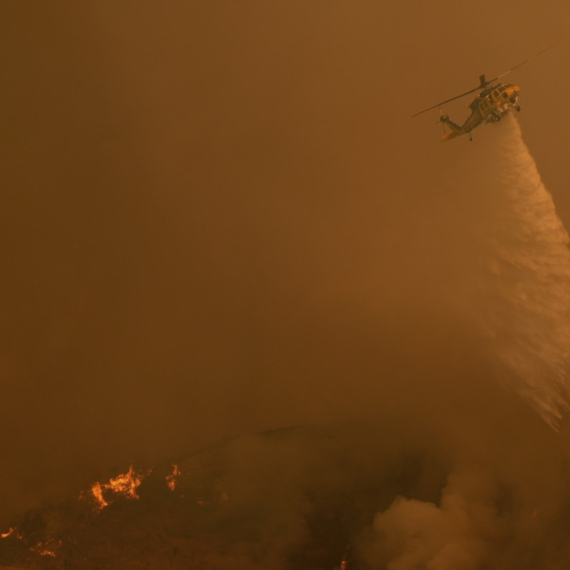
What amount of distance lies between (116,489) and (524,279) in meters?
9.71

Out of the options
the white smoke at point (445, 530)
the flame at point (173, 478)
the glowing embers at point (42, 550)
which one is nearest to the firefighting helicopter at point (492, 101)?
the white smoke at point (445, 530)

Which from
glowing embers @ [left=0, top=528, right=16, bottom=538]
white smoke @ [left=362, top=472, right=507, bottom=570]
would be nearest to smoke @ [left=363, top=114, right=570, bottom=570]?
white smoke @ [left=362, top=472, right=507, bottom=570]

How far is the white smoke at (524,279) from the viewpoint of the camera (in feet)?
29.0

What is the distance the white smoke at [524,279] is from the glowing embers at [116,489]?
8.38 m

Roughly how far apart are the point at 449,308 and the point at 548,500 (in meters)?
4.22

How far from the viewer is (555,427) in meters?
9.48

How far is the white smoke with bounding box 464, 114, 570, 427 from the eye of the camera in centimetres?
885

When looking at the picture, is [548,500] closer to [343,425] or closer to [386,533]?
[386,533]

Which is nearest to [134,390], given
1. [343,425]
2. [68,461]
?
[68,461]

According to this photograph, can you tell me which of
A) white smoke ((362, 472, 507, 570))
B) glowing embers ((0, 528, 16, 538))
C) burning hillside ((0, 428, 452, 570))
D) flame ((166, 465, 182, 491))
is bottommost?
white smoke ((362, 472, 507, 570))

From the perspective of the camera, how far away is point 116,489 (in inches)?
401

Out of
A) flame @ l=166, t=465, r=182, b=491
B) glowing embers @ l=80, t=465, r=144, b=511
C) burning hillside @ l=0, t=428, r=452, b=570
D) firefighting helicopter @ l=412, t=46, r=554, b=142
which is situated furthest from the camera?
flame @ l=166, t=465, r=182, b=491

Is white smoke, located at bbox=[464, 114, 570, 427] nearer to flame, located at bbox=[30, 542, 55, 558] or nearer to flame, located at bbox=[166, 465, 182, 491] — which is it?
flame, located at bbox=[166, 465, 182, 491]

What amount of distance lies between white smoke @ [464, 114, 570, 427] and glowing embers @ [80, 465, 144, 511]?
27.5 ft
